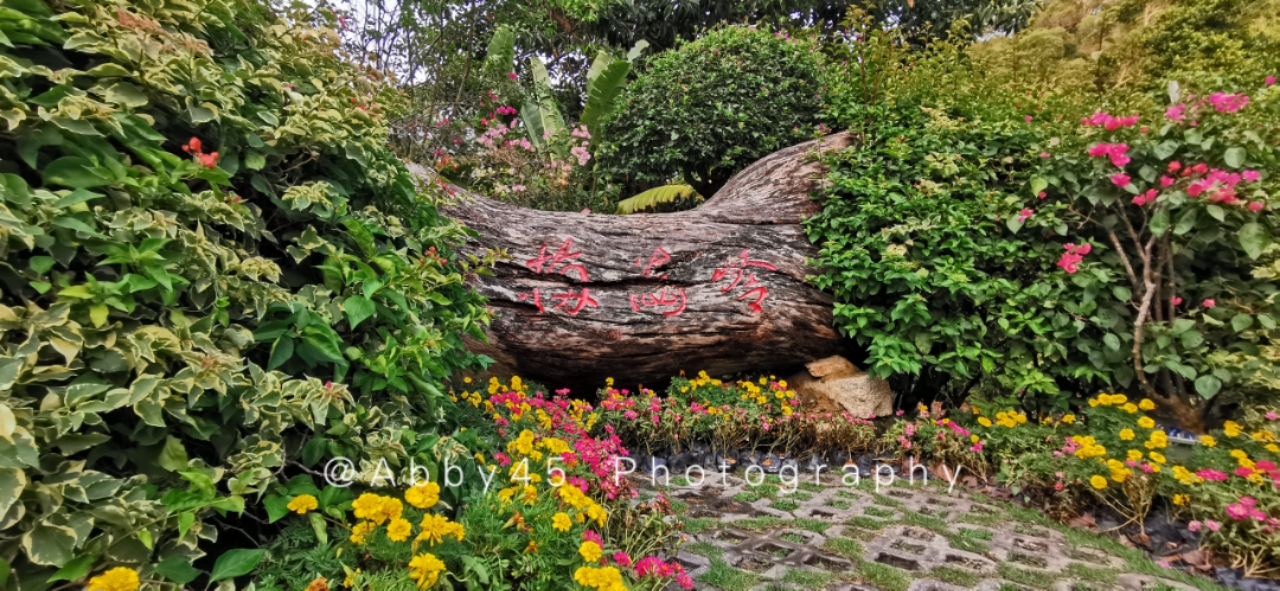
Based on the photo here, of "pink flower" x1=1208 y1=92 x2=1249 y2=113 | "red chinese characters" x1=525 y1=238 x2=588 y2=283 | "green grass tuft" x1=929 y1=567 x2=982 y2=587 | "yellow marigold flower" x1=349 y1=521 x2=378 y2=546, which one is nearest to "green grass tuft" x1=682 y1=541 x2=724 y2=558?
"green grass tuft" x1=929 y1=567 x2=982 y2=587

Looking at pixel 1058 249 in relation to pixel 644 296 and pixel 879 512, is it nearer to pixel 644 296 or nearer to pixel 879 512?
pixel 879 512

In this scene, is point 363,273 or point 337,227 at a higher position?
point 337,227

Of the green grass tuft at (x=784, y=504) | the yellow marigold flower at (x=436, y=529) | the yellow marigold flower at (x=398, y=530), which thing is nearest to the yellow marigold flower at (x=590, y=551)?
the yellow marigold flower at (x=436, y=529)

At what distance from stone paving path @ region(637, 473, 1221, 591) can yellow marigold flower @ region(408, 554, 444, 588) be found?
4.18ft

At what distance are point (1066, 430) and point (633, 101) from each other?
17.8 feet

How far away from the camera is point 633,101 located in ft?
22.3

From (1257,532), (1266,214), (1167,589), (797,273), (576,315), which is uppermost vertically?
(1266,214)

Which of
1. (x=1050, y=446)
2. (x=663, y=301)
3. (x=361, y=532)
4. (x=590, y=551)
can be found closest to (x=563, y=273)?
(x=663, y=301)

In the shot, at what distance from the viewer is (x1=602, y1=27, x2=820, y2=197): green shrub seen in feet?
20.6

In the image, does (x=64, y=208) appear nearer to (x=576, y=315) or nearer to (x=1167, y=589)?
(x=576, y=315)

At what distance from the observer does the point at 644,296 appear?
454cm

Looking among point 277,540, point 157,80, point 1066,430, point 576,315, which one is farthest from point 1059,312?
point 157,80

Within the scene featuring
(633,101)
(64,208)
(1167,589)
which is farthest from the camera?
(633,101)

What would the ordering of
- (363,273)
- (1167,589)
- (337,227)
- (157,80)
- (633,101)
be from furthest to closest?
(633,101) → (1167,589) → (337,227) → (363,273) → (157,80)
